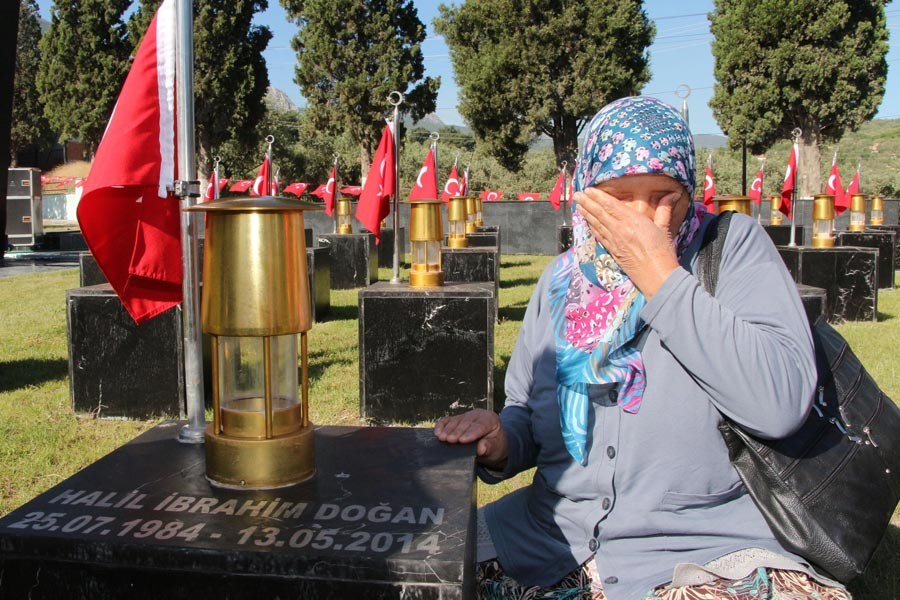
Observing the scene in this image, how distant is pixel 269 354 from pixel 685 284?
80cm

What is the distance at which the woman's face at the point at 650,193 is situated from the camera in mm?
1868

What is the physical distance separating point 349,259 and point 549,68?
2090 centimetres

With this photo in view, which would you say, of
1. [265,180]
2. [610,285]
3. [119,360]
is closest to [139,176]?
[610,285]

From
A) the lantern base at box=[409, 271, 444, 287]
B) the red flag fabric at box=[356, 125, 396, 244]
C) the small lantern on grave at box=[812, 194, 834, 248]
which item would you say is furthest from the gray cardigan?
the small lantern on grave at box=[812, 194, 834, 248]

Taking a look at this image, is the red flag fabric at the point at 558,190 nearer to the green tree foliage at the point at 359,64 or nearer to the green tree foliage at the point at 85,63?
the green tree foliage at the point at 359,64

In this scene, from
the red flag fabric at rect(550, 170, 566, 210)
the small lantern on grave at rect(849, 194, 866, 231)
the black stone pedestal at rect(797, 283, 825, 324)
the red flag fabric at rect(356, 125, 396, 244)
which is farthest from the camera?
the red flag fabric at rect(550, 170, 566, 210)

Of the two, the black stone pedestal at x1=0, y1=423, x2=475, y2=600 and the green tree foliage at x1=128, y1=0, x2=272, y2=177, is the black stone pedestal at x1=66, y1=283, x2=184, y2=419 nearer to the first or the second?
the black stone pedestal at x1=0, y1=423, x2=475, y2=600

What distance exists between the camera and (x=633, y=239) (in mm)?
1697

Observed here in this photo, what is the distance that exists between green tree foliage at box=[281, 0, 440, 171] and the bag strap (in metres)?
30.4

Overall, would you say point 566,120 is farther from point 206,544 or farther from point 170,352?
point 206,544

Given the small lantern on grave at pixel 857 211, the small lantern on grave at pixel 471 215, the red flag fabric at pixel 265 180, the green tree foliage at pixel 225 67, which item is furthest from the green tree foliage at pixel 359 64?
the small lantern on grave at pixel 857 211

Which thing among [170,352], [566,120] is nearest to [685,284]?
[170,352]

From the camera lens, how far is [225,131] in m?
32.7

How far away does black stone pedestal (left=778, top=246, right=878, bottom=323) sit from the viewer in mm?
9688
